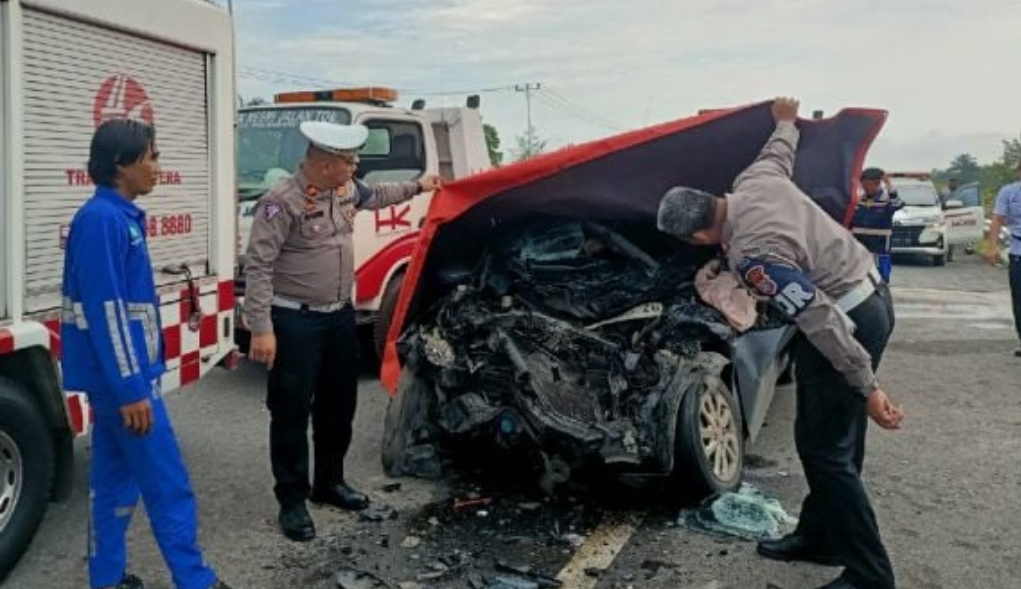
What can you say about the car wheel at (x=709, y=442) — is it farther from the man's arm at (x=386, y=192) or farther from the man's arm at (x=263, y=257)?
the man's arm at (x=263, y=257)

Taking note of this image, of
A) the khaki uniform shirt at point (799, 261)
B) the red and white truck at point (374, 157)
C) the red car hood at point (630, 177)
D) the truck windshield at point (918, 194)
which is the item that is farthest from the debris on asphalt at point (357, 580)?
the truck windshield at point (918, 194)

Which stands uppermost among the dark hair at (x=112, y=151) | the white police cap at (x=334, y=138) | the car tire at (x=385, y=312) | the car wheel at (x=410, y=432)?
the white police cap at (x=334, y=138)

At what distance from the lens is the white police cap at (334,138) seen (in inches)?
165

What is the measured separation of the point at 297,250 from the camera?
432 cm

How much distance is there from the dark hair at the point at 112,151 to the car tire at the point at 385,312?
145 inches

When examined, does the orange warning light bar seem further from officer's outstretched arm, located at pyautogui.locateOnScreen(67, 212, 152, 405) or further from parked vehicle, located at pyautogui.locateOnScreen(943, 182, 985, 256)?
parked vehicle, located at pyautogui.locateOnScreen(943, 182, 985, 256)

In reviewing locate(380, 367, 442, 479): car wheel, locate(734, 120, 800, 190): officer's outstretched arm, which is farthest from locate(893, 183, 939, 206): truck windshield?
locate(380, 367, 442, 479): car wheel

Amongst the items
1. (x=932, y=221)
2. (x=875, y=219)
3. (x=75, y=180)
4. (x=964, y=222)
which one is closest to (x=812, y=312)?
(x=75, y=180)

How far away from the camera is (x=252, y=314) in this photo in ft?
13.5

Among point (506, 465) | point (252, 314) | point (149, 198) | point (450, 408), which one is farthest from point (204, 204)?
point (506, 465)

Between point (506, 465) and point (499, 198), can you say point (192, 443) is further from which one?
point (499, 198)

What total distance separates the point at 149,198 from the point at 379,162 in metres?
3.40

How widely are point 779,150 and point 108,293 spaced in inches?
108

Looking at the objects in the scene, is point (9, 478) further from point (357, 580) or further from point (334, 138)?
point (334, 138)
